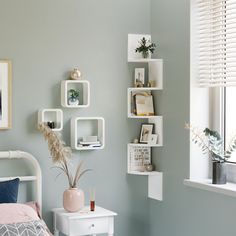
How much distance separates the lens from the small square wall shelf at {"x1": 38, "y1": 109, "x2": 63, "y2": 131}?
13.4 ft

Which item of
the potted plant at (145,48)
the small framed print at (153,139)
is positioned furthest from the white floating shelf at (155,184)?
the potted plant at (145,48)

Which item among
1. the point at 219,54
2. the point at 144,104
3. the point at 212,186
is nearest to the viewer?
the point at 212,186

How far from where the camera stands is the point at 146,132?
4.42 m

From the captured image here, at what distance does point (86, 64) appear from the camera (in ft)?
14.1

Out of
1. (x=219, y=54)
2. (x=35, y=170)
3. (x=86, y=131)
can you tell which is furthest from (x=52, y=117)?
(x=219, y=54)

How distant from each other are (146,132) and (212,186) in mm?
948

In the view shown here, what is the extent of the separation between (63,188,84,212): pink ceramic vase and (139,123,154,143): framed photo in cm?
Answer: 74

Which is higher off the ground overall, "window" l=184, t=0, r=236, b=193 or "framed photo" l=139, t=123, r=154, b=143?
"window" l=184, t=0, r=236, b=193

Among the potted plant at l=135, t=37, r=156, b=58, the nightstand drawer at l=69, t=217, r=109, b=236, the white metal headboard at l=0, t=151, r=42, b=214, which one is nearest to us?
the nightstand drawer at l=69, t=217, r=109, b=236

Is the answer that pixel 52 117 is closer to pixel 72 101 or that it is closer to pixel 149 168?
pixel 72 101

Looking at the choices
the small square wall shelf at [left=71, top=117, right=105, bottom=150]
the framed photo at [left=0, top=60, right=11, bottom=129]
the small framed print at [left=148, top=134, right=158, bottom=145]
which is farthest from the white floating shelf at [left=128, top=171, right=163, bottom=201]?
the framed photo at [left=0, top=60, right=11, bottom=129]

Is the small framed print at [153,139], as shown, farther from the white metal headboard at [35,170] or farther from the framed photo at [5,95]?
the framed photo at [5,95]

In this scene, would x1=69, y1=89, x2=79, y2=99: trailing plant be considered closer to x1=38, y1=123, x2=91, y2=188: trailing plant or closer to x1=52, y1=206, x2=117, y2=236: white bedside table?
x1=38, y1=123, x2=91, y2=188: trailing plant

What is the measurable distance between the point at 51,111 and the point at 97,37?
0.70 m
